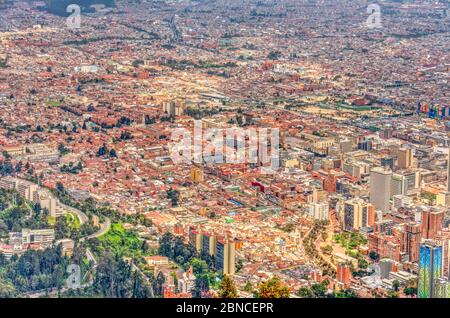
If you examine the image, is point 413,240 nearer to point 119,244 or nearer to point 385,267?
point 385,267

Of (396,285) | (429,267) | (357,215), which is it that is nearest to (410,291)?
(396,285)

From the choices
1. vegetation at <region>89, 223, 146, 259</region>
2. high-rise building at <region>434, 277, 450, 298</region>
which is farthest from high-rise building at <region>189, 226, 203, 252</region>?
high-rise building at <region>434, 277, 450, 298</region>

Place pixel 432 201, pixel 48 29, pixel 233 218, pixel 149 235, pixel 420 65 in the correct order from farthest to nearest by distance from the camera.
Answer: pixel 48 29 → pixel 420 65 → pixel 432 201 → pixel 233 218 → pixel 149 235

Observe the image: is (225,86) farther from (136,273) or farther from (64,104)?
(136,273)

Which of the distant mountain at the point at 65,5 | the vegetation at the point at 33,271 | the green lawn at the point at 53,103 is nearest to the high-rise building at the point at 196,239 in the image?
the vegetation at the point at 33,271

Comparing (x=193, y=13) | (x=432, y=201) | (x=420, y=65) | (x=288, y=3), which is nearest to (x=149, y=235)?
(x=432, y=201)

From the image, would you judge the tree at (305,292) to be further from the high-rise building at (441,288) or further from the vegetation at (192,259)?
the high-rise building at (441,288)
